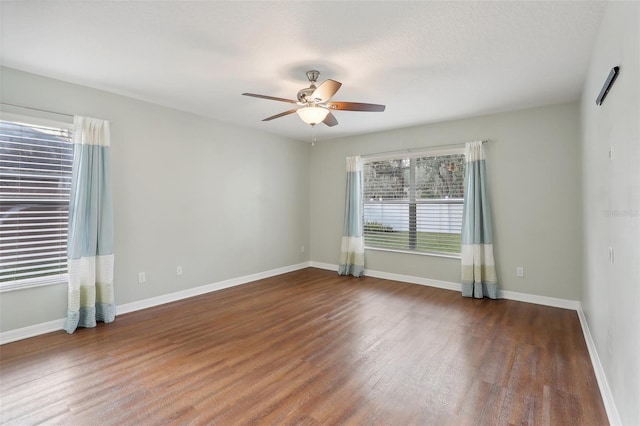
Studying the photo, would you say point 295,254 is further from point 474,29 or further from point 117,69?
point 474,29

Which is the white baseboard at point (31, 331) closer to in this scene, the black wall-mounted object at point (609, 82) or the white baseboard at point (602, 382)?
the white baseboard at point (602, 382)

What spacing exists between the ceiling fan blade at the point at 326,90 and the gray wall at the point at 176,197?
2387 millimetres

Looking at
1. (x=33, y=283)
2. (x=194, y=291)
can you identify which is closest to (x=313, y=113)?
(x=194, y=291)

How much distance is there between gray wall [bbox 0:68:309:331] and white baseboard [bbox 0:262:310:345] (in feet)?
0.19

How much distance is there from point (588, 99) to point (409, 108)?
6.06 ft

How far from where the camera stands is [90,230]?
10.8 ft

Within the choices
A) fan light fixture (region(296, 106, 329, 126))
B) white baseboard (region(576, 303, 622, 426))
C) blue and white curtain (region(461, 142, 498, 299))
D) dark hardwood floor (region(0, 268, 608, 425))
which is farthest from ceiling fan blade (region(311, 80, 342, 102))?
white baseboard (region(576, 303, 622, 426))

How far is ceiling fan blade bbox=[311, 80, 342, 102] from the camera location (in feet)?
8.44

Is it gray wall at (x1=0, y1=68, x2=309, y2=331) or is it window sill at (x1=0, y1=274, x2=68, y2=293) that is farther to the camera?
gray wall at (x1=0, y1=68, x2=309, y2=331)

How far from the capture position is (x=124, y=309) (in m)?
3.70

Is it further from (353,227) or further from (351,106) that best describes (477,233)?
(351,106)

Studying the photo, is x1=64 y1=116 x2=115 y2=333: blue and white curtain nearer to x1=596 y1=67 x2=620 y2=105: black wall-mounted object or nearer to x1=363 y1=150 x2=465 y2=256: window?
x1=363 y1=150 x2=465 y2=256: window

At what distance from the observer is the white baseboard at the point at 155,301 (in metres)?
2.96

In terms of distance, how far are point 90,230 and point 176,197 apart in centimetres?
114
